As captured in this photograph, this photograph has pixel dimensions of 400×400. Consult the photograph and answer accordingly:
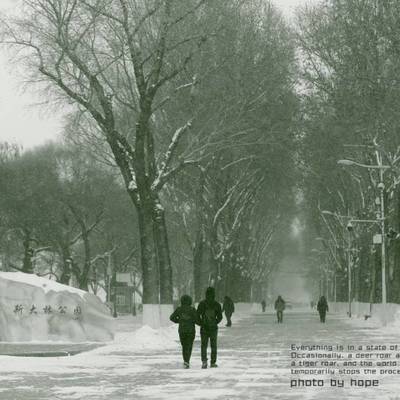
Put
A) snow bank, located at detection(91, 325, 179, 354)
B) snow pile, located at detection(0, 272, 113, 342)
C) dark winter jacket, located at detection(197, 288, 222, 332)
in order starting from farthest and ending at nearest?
1. snow pile, located at detection(0, 272, 113, 342)
2. snow bank, located at detection(91, 325, 179, 354)
3. dark winter jacket, located at detection(197, 288, 222, 332)

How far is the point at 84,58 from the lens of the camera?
33.2 m

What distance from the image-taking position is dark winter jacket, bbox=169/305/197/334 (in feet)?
65.4

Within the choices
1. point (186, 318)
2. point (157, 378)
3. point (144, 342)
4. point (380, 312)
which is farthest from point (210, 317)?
point (380, 312)

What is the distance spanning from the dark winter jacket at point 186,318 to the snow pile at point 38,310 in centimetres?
1181

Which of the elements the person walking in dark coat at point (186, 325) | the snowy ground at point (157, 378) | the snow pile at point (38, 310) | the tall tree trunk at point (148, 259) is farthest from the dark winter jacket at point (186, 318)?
the tall tree trunk at point (148, 259)

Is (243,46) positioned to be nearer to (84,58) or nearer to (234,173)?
(84,58)

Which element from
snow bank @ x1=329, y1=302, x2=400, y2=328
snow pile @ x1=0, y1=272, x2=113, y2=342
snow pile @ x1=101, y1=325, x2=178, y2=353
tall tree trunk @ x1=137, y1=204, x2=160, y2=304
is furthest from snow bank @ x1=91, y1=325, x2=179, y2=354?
snow bank @ x1=329, y1=302, x2=400, y2=328

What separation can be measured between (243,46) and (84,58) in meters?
7.92

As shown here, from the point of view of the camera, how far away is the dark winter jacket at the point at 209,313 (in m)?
20.2

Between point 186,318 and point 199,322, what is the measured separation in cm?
36

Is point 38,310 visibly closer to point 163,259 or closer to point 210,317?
point 163,259

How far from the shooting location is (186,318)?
20016 millimetres

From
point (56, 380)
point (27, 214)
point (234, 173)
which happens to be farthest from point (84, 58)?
point (27, 214)

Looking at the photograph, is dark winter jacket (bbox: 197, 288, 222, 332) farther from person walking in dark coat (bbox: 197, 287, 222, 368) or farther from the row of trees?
the row of trees
